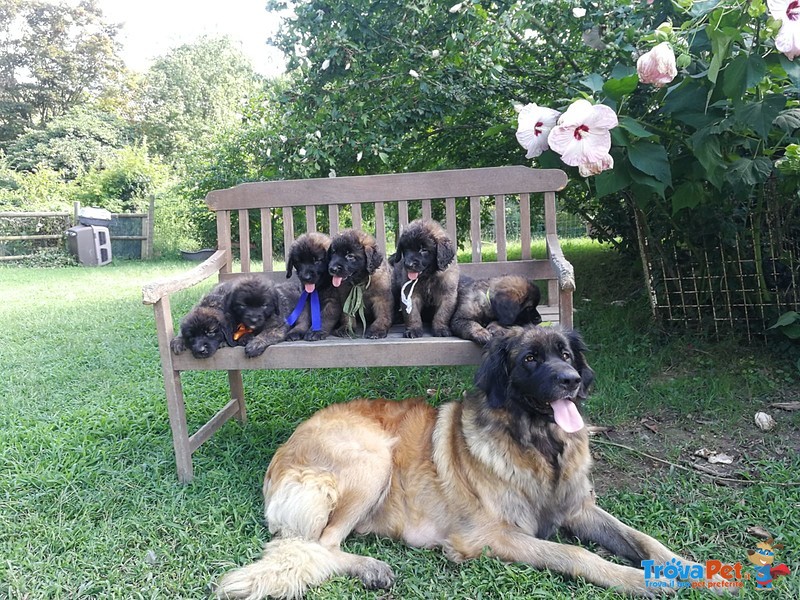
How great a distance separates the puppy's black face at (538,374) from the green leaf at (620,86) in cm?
150

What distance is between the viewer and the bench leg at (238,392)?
4102 millimetres

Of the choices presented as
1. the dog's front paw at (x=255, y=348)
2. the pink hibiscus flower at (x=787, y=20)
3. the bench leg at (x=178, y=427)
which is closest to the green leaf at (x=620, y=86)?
the pink hibiscus flower at (x=787, y=20)

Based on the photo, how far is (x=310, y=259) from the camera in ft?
11.2

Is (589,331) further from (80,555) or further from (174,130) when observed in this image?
(174,130)

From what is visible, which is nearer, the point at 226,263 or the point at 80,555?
the point at 80,555

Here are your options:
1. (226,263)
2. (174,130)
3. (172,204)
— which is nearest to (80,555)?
(226,263)

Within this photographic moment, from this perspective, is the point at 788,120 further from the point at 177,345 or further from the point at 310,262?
the point at 177,345

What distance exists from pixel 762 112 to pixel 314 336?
276 centimetres

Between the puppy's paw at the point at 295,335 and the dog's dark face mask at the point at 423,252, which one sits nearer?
the dog's dark face mask at the point at 423,252

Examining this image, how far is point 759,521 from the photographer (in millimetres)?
2826

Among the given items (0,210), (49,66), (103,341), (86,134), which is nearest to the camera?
(103,341)

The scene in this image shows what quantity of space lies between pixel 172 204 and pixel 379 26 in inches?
566

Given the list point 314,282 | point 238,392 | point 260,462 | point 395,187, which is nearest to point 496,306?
point 314,282

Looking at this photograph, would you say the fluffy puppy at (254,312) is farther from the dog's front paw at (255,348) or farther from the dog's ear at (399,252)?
the dog's ear at (399,252)
